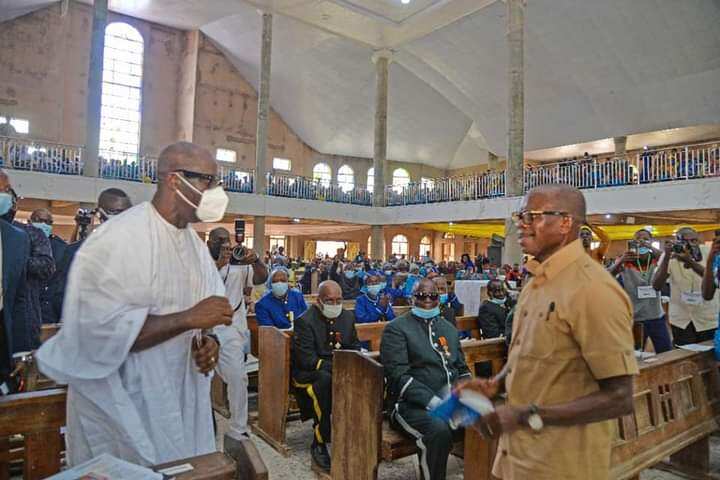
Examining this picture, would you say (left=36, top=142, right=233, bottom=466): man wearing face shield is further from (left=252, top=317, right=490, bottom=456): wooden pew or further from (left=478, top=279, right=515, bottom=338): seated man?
(left=478, top=279, right=515, bottom=338): seated man

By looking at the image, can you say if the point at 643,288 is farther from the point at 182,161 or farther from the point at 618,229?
the point at 618,229

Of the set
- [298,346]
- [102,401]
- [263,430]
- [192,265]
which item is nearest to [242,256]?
[298,346]

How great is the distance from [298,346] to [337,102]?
17.6 meters

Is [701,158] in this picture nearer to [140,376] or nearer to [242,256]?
[242,256]

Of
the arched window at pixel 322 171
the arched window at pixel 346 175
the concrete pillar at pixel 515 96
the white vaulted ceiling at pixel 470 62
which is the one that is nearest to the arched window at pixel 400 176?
the arched window at pixel 346 175

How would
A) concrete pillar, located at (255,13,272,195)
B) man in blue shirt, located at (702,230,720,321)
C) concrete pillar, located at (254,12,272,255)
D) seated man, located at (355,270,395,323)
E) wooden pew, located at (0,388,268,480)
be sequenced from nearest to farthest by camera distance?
1. wooden pew, located at (0,388,268,480)
2. man in blue shirt, located at (702,230,720,321)
3. seated man, located at (355,270,395,323)
4. concrete pillar, located at (254,12,272,255)
5. concrete pillar, located at (255,13,272,195)

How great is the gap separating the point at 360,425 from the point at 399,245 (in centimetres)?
2077

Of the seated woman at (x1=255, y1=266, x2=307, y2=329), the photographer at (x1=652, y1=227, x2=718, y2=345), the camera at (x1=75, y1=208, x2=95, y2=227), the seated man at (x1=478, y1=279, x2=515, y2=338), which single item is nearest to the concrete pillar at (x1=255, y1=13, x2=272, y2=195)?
the seated woman at (x1=255, y1=266, x2=307, y2=329)

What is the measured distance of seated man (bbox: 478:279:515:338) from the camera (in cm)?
525

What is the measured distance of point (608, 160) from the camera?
12.5 metres

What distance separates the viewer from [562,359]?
5.00 feet

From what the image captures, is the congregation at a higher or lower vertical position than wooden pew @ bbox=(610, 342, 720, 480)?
higher

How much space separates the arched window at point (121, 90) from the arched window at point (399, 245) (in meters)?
11.3

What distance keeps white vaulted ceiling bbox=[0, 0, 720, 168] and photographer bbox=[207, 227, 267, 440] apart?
1302cm
